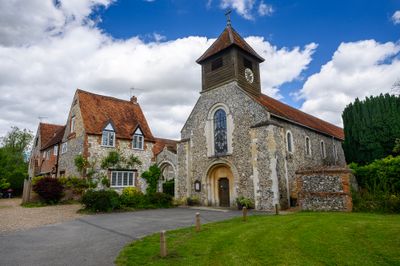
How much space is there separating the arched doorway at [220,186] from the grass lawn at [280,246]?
33.6 ft

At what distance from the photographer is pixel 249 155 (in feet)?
60.7

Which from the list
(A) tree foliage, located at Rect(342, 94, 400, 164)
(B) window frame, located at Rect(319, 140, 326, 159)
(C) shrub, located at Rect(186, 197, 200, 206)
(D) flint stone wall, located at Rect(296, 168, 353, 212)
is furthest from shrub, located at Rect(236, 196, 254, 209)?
(A) tree foliage, located at Rect(342, 94, 400, 164)

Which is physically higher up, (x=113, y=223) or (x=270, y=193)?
(x=270, y=193)

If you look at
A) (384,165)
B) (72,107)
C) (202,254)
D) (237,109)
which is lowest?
(202,254)

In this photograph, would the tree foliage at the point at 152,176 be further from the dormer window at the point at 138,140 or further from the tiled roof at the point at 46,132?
the tiled roof at the point at 46,132

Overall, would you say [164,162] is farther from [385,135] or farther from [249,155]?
[385,135]

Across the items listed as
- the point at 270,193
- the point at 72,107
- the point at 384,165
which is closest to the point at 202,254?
the point at 270,193

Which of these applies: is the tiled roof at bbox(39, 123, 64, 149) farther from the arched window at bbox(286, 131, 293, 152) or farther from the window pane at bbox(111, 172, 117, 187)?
the arched window at bbox(286, 131, 293, 152)

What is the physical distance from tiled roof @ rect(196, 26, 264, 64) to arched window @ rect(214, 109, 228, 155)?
5034 millimetres

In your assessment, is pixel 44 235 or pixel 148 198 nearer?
pixel 44 235

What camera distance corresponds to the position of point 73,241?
8.74 meters

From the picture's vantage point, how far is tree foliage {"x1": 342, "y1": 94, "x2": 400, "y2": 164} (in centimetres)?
2057

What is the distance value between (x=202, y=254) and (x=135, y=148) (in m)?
20.7

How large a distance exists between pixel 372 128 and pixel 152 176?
19758mm
